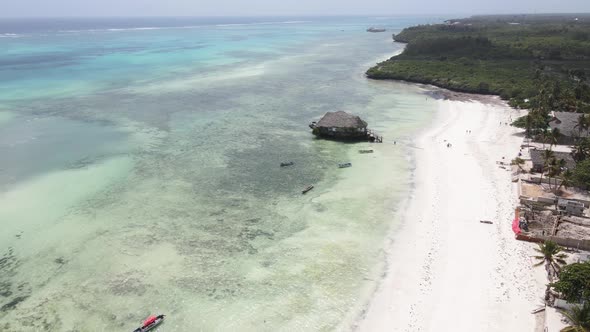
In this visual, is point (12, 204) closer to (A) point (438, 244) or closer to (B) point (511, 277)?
(A) point (438, 244)

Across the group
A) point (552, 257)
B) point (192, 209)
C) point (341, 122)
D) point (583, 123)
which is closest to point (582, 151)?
point (583, 123)

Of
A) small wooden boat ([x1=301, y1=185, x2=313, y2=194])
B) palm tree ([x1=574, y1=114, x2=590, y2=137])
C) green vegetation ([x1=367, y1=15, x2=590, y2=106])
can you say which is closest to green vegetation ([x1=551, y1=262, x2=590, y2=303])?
small wooden boat ([x1=301, y1=185, x2=313, y2=194])

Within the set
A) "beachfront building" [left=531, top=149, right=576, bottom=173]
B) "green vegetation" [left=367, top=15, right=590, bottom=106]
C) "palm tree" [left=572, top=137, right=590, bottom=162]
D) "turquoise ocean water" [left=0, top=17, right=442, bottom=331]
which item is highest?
"green vegetation" [left=367, top=15, right=590, bottom=106]

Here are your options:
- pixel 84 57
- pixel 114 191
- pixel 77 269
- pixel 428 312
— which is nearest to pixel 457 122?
pixel 428 312

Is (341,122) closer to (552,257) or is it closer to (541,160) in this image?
(541,160)

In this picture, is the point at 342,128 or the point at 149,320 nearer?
the point at 149,320

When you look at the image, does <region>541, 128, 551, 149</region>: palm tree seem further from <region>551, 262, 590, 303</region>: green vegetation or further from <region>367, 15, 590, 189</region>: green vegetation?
<region>551, 262, 590, 303</region>: green vegetation
